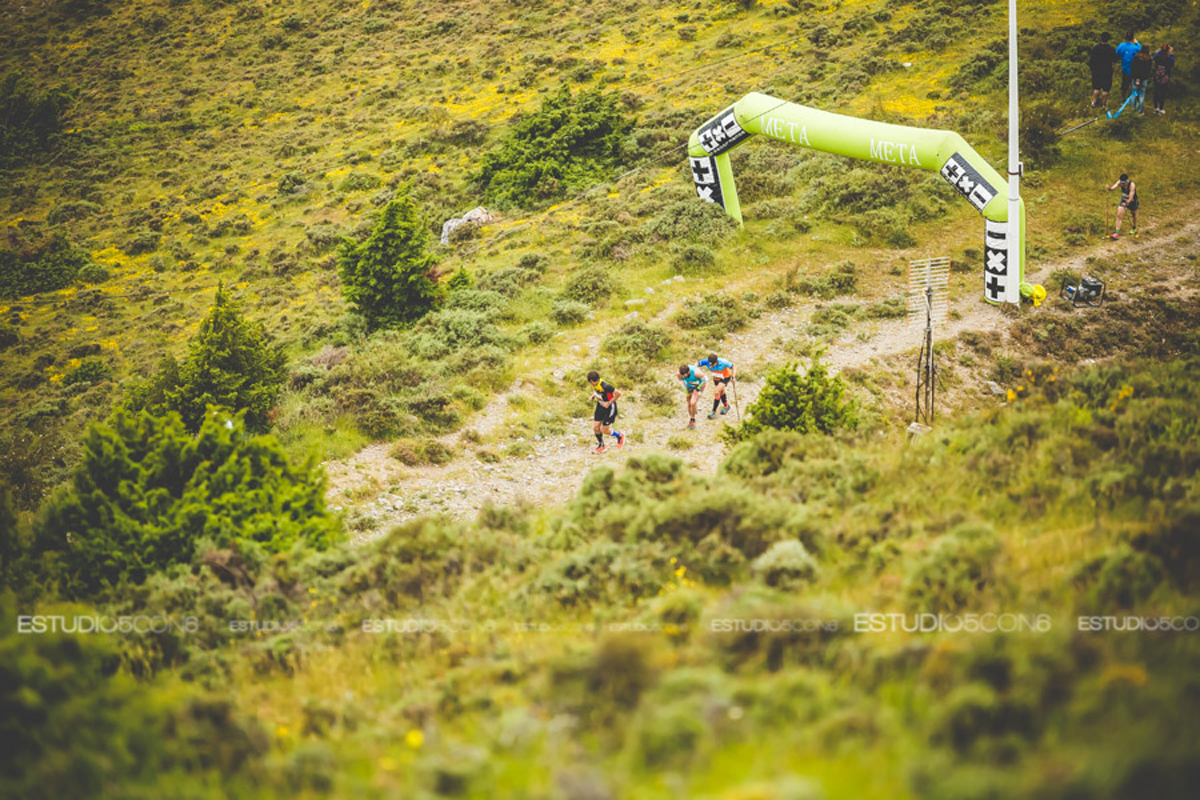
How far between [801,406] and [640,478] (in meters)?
3.81

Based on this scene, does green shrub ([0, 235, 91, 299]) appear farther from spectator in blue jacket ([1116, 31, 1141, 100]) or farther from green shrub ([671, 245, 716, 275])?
spectator in blue jacket ([1116, 31, 1141, 100])

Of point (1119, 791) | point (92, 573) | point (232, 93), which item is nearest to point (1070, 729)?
point (1119, 791)

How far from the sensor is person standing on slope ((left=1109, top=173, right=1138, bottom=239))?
720 inches

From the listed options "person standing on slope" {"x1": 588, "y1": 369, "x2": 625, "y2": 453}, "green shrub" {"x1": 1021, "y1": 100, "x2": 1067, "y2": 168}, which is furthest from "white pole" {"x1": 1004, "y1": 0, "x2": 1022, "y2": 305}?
"person standing on slope" {"x1": 588, "y1": 369, "x2": 625, "y2": 453}

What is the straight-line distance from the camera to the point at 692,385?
46.0 ft

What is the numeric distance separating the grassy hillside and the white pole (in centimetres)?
85

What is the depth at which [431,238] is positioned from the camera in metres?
29.9

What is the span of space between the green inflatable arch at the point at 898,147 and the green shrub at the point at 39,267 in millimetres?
32583

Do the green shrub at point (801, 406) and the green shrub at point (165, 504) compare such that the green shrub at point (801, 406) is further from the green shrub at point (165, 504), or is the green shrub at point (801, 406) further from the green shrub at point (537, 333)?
the green shrub at point (537, 333)

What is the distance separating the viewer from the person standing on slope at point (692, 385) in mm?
13805

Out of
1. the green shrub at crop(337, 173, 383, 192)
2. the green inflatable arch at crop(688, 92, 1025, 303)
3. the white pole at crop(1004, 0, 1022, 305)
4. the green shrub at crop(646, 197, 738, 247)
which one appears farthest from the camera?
the green shrub at crop(337, 173, 383, 192)

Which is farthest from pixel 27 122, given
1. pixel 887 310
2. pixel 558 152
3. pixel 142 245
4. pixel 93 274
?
pixel 887 310

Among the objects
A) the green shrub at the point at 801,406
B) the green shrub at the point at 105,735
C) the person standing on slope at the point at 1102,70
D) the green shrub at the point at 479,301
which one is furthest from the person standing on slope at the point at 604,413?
the person standing on slope at the point at 1102,70

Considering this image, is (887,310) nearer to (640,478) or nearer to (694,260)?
(694,260)
